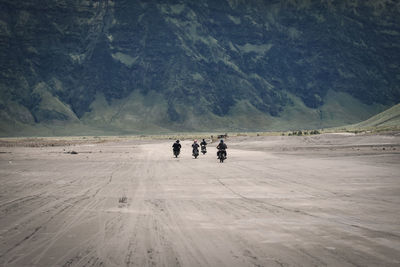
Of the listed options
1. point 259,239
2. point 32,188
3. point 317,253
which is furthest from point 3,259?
point 32,188

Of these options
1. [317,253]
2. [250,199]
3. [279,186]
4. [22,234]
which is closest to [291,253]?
[317,253]

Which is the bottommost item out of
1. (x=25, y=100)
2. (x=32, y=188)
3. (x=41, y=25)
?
(x=32, y=188)

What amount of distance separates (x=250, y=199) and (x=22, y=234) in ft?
21.5

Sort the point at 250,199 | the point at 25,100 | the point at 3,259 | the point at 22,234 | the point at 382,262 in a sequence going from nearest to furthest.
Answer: the point at 382,262, the point at 3,259, the point at 22,234, the point at 250,199, the point at 25,100

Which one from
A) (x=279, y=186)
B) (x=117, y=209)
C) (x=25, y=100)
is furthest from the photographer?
(x=25, y=100)

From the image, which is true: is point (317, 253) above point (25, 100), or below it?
below

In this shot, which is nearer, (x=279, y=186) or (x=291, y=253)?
(x=291, y=253)

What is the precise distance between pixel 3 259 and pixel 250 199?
7530mm

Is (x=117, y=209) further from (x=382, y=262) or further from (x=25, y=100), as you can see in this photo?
(x=25, y=100)

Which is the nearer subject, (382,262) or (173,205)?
(382,262)

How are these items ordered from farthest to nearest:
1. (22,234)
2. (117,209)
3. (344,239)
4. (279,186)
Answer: (279,186) → (117,209) → (22,234) → (344,239)

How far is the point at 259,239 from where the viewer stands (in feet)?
25.2

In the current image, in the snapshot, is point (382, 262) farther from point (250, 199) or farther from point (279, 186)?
point (279, 186)

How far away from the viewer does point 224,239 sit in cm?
771
